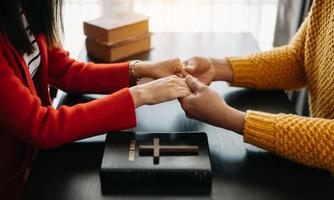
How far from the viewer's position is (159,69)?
3.67 feet

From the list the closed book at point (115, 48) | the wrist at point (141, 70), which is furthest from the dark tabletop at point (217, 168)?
the closed book at point (115, 48)

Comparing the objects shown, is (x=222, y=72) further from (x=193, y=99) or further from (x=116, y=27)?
(x=116, y=27)

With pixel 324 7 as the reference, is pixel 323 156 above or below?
below

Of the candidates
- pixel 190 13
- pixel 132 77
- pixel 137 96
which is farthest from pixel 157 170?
pixel 190 13

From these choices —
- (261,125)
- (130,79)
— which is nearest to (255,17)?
(130,79)

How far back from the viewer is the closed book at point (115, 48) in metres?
1.26

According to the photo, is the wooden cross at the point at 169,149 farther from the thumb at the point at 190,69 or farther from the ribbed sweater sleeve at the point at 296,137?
the thumb at the point at 190,69

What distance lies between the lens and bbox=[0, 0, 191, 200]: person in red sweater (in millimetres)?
793

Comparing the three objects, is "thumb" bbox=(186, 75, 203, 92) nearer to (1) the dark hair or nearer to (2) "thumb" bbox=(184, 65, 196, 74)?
(2) "thumb" bbox=(184, 65, 196, 74)

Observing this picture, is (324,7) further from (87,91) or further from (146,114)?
(87,91)

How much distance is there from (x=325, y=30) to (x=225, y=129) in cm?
38

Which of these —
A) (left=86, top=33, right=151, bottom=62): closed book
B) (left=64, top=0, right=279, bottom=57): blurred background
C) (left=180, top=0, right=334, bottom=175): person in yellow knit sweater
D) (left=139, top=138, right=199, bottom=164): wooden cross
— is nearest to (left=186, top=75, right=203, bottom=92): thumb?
(left=180, top=0, right=334, bottom=175): person in yellow knit sweater

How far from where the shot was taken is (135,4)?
77.6 inches

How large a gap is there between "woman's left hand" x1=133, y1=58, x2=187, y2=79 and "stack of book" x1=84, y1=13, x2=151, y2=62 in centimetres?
18
